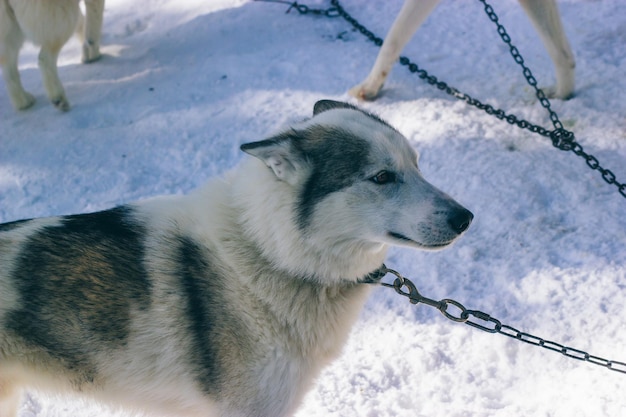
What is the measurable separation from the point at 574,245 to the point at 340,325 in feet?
5.97

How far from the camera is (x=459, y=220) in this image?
6.63ft

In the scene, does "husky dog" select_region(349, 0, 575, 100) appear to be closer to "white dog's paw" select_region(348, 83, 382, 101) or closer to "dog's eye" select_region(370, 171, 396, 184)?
"white dog's paw" select_region(348, 83, 382, 101)

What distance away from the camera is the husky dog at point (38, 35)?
15.2ft

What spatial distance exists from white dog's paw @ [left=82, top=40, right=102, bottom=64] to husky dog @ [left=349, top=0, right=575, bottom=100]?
8.72 ft

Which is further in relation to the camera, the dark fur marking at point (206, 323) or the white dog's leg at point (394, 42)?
the white dog's leg at point (394, 42)

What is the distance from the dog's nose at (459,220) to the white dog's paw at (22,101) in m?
4.30

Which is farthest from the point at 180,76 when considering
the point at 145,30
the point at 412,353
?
the point at 412,353

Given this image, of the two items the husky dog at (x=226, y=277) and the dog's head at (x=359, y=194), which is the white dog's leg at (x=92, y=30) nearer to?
the husky dog at (x=226, y=277)

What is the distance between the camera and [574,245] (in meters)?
3.40

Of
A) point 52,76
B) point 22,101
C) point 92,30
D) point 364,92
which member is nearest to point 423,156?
point 364,92

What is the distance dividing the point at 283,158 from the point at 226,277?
18.0 inches

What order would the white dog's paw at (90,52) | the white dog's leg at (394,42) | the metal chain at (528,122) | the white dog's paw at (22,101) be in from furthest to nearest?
1. the white dog's paw at (90,52)
2. the white dog's paw at (22,101)
3. the white dog's leg at (394,42)
4. the metal chain at (528,122)

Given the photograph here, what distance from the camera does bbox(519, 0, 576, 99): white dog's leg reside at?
409cm

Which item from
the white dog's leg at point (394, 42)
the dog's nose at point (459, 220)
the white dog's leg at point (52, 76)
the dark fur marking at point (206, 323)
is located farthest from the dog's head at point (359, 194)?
the white dog's leg at point (52, 76)
